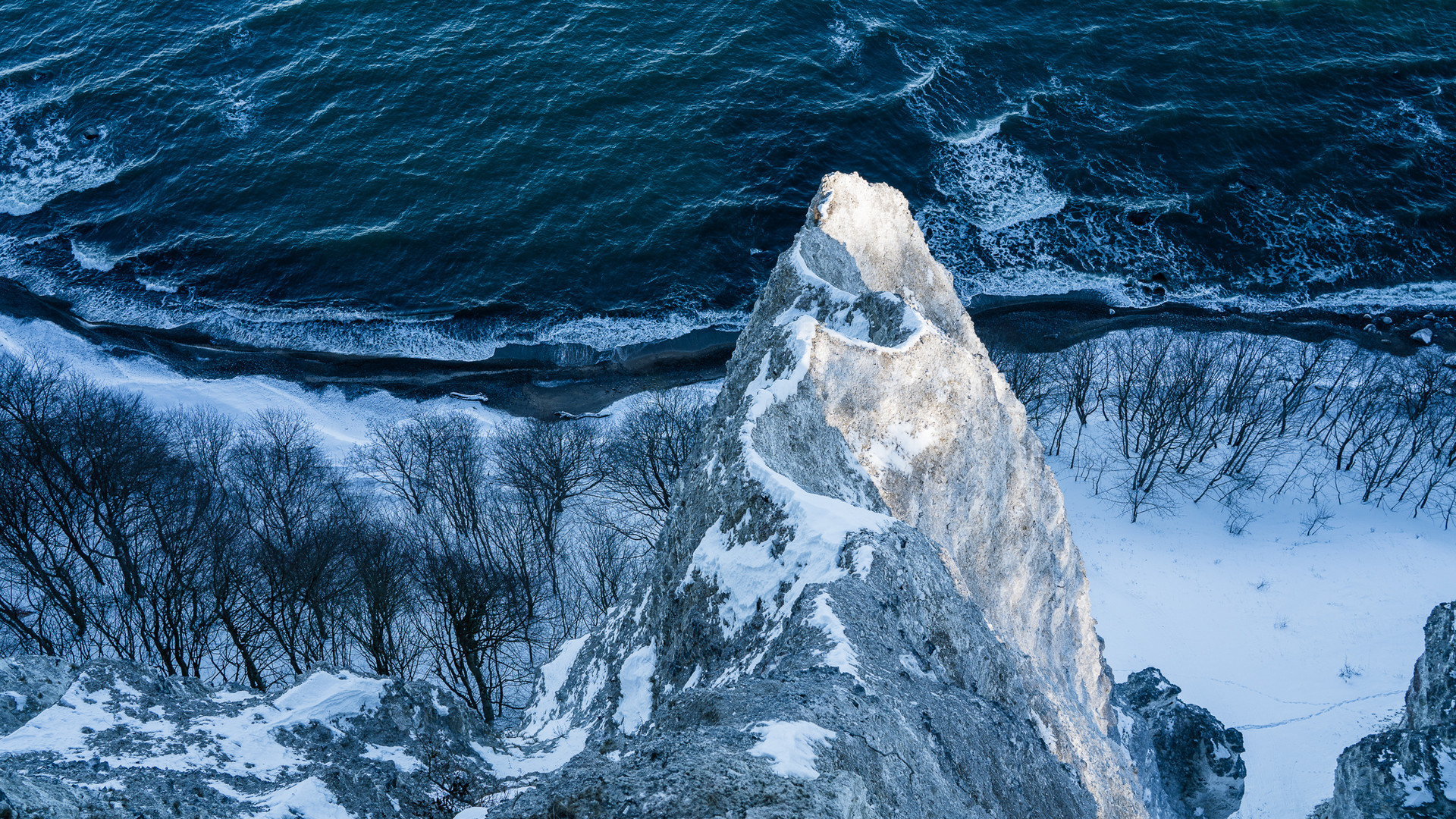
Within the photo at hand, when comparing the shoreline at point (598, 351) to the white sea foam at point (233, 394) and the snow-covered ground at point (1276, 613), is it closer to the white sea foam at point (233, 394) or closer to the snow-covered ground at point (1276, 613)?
the white sea foam at point (233, 394)

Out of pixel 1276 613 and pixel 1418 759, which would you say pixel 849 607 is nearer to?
pixel 1418 759

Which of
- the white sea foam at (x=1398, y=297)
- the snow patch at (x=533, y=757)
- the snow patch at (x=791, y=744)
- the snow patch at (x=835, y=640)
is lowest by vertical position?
the white sea foam at (x=1398, y=297)

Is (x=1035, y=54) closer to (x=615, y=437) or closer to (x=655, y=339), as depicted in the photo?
(x=655, y=339)

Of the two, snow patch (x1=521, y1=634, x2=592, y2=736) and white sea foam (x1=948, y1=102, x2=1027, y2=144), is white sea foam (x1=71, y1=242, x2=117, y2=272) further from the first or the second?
white sea foam (x1=948, y1=102, x2=1027, y2=144)

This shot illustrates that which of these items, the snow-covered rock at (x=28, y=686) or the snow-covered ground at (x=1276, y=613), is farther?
the snow-covered ground at (x=1276, y=613)

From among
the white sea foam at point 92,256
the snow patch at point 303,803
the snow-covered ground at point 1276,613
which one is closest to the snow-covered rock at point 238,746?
the snow patch at point 303,803

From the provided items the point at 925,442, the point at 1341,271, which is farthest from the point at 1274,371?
the point at 925,442
